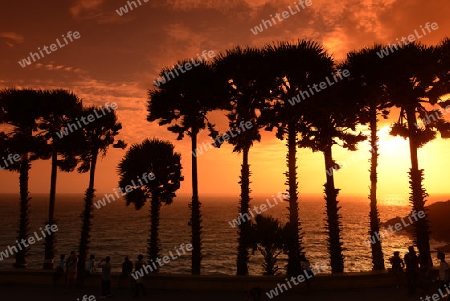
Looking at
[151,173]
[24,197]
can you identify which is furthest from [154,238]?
[24,197]

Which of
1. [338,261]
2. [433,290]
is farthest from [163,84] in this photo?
[433,290]

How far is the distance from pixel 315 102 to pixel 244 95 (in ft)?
Result: 14.6

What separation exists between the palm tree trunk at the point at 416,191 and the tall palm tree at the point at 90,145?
2152 centimetres

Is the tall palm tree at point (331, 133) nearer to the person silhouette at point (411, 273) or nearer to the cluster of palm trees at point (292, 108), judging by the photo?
the cluster of palm trees at point (292, 108)

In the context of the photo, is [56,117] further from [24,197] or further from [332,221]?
[332,221]

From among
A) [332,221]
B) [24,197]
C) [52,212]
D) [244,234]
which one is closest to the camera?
[332,221]

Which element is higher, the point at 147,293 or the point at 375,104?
the point at 375,104

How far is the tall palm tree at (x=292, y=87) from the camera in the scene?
813 inches

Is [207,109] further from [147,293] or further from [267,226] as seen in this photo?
[147,293]

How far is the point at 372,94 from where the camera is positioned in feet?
74.0

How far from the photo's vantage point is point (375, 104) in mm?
23406

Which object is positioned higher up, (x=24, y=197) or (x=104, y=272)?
(x=24, y=197)

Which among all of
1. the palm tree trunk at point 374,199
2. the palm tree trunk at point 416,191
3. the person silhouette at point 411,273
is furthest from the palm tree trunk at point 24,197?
the palm tree trunk at point 416,191

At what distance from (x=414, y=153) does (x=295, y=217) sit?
8484 millimetres
